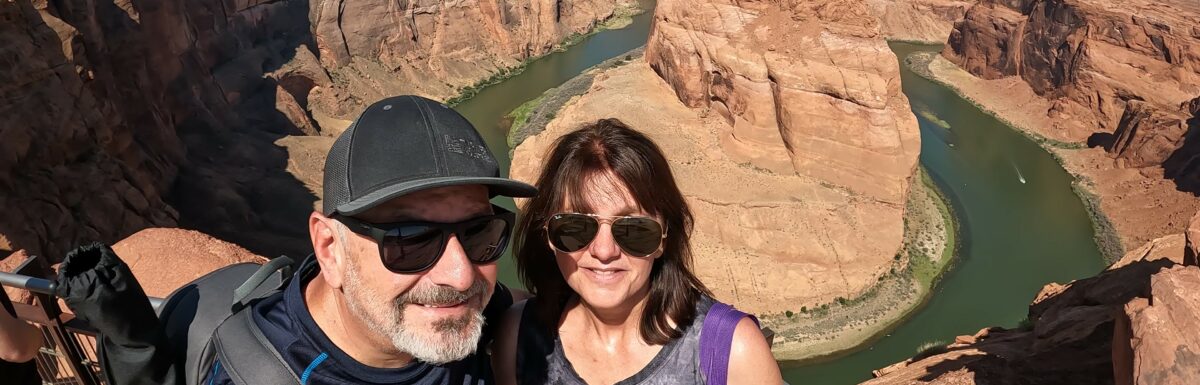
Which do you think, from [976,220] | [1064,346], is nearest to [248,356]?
[1064,346]

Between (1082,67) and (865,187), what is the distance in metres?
27.7

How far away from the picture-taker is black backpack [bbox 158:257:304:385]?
2665mm

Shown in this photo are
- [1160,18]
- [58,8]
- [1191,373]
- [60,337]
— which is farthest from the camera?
[1160,18]

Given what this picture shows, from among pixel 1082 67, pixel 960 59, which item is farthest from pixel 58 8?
pixel 960 59

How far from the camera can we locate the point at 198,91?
108ft

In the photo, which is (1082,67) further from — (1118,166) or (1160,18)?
(1118,166)

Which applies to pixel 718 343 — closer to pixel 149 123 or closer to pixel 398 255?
pixel 398 255

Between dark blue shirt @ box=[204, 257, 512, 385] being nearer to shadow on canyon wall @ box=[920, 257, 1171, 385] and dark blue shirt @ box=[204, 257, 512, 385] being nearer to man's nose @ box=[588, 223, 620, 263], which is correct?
man's nose @ box=[588, 223, 620, 263]

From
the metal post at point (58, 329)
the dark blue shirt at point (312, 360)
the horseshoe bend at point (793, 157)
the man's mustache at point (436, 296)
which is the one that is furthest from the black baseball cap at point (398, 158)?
the horseshoe bend at point (793, 157)

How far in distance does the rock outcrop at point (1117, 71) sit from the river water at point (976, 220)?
435cm

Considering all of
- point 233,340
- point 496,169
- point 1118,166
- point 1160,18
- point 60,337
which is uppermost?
point 496,169

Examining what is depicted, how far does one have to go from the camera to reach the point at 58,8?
22312 millimetres

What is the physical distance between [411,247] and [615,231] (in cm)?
110

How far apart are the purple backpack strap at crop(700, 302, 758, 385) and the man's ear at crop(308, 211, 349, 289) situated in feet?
5.52
